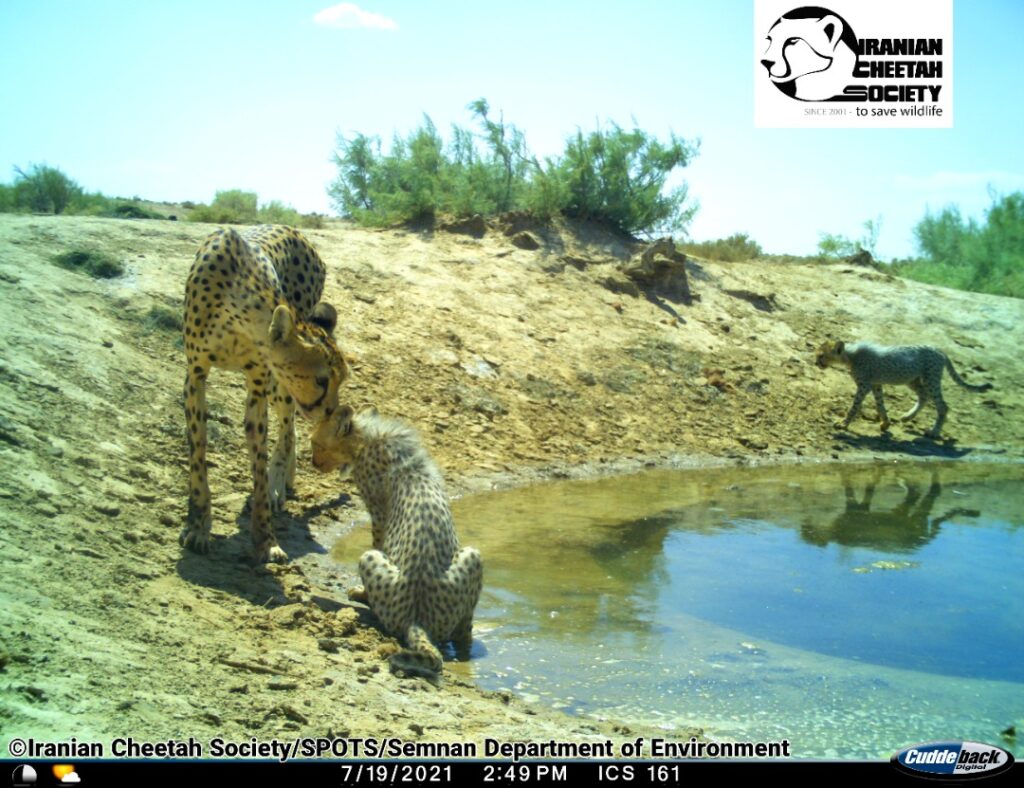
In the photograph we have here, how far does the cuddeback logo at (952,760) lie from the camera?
14.6 ft

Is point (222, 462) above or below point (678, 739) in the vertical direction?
above

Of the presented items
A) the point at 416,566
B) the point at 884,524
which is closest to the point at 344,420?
the point at 416,566

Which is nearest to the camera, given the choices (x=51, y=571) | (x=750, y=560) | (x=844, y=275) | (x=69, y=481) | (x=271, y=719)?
(x=271, y=719)

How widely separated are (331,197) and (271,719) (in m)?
20.4

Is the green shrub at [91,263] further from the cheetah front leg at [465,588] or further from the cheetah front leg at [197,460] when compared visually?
the cheetah front leg at [465,588]

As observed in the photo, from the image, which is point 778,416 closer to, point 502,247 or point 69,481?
point 502,247

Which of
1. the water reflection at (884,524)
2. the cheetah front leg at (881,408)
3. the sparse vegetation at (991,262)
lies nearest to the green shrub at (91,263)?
the water reflection at (884,524)

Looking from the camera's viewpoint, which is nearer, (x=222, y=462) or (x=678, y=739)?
(x=678, y=739)

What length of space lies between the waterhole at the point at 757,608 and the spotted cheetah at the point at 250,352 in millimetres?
1177

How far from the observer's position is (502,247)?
16234 millimetres

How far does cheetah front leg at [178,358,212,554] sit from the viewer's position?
6.72m

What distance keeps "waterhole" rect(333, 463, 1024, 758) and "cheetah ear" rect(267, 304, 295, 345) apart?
188cm

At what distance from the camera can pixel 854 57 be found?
425 inches

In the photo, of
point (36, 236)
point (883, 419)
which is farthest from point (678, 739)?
point (883, 419)
